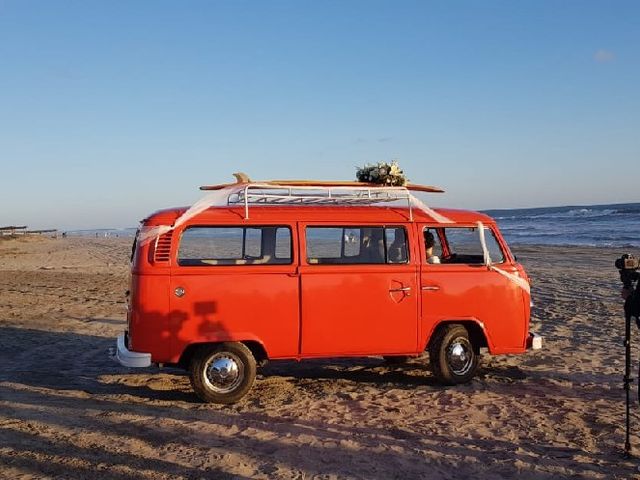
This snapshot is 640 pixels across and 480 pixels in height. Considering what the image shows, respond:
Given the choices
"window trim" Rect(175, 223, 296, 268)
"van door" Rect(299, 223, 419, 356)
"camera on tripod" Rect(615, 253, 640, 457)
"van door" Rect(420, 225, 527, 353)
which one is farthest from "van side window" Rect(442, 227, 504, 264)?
"camera on tripod" Rect(615, 253, 640, 457)

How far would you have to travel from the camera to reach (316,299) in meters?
7.06

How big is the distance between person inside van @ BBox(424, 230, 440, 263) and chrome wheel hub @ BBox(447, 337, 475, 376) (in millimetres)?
1070

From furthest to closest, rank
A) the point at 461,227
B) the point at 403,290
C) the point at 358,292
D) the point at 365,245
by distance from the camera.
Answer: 1. the point at 461,227
2. the point at 365,245
3. the point at 403,290
4. the point at 358,292

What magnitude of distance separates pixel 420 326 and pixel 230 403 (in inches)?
98.7

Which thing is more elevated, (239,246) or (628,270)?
(239,246)

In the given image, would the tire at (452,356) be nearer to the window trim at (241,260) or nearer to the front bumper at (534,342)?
the front bumper at (534,342)

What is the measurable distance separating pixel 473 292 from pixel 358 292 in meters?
1.53

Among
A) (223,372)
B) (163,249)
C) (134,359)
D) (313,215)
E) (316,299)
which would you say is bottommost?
(223,372)

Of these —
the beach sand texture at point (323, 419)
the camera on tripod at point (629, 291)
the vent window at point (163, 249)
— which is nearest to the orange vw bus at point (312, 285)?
the vent window at point (163, 249)

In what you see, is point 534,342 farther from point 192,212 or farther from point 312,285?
point 192,212

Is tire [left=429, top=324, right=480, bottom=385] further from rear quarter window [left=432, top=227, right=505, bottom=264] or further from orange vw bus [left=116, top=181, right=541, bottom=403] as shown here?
rear quarter window [left=432, top=227, right=505, bottom=264]

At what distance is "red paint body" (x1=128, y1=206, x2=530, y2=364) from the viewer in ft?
21.9

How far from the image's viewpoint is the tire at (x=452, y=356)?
24.7ft

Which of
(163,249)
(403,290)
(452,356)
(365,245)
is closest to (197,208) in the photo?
(163,249)
